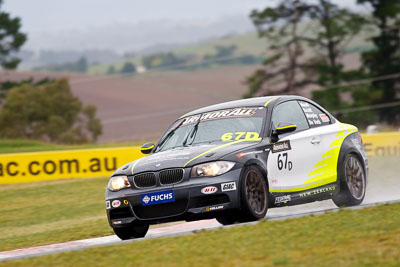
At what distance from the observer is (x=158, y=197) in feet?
27.0

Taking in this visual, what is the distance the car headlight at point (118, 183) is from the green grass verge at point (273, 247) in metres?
1.42

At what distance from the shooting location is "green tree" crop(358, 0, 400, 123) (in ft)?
190

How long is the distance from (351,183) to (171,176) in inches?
122

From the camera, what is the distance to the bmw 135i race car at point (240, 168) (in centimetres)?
818

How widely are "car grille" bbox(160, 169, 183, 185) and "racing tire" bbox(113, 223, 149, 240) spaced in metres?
0.77

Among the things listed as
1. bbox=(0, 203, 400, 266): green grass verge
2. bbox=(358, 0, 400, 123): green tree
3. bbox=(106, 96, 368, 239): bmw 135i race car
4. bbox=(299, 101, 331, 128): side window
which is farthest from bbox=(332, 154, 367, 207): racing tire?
bbox=(358, 0, 400, 123): green tree

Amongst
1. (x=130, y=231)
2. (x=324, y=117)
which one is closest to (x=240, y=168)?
(x=130, y=231)

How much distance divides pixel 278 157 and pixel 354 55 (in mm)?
51964

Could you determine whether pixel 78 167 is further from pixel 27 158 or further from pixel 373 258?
pixel 373 258

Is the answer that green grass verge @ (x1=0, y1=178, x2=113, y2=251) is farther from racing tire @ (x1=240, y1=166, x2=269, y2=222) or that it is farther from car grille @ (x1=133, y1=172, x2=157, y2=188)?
racing tire @ (x1=240, y1=166, x2=269, y2=222)

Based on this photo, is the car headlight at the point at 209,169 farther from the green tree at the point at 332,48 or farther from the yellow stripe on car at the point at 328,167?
the green tree at the point at 332,48

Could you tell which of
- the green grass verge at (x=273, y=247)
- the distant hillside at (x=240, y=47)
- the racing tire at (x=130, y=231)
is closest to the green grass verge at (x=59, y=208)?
the racing tire at (x=130, y=231)

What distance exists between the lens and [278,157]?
9.06m

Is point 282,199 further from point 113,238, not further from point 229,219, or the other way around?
point 113,238
